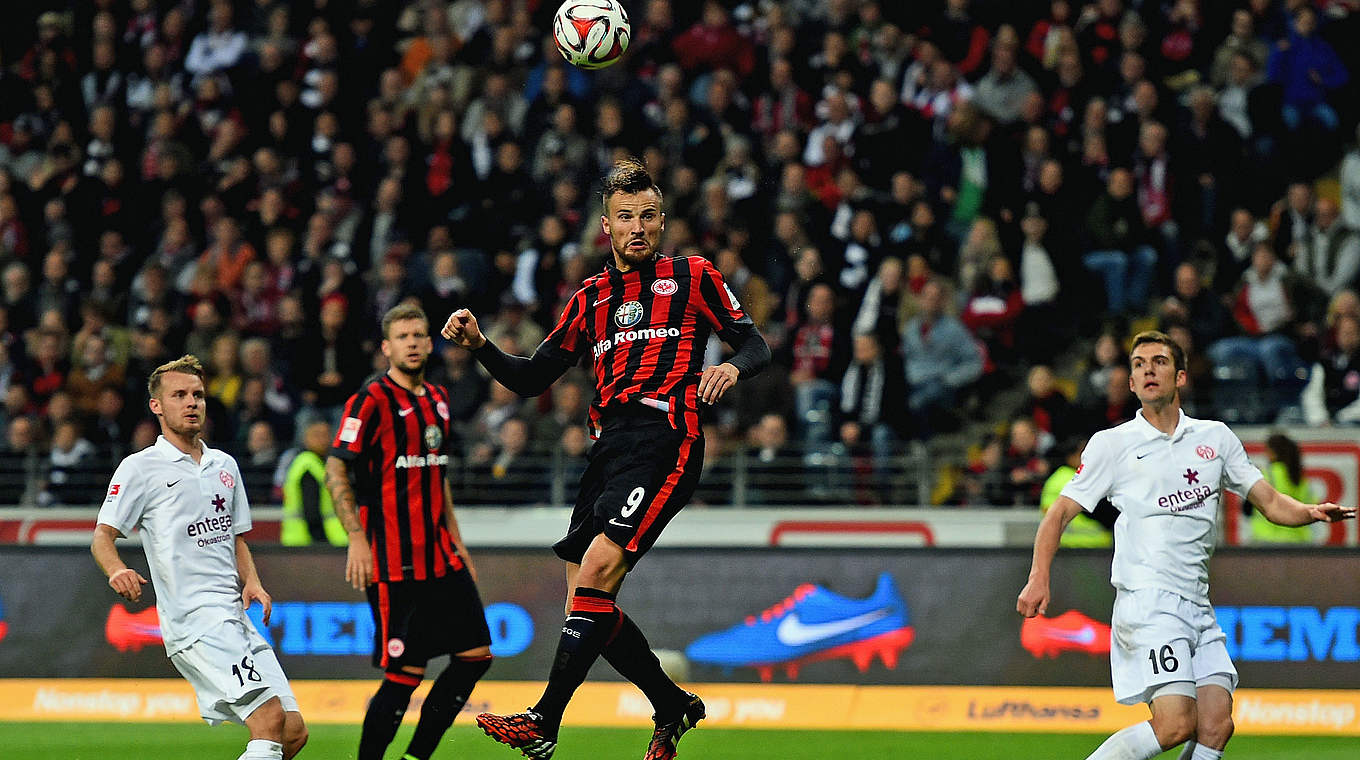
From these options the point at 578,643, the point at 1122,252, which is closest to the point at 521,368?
the point at 578,643

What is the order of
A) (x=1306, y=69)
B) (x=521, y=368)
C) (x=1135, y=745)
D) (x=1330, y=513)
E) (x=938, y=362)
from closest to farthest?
(x=1330, y=513) < (x=1135, y=745) < (x=521, y=368) < (x=938, y=362) < (x=1306, y=69)

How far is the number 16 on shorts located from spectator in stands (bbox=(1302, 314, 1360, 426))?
→ 23.2 ft

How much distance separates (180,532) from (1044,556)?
3509 millimetres

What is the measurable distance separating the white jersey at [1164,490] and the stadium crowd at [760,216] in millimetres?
5956

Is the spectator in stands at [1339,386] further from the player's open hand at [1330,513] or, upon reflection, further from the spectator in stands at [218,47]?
the spectator in stands at [218,47]

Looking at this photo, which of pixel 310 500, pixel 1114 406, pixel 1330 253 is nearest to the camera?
pixel 310 500

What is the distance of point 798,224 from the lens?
585 inches

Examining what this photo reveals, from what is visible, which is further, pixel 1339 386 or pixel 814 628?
pixel 1339 386

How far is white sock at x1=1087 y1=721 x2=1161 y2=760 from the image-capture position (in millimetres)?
6793

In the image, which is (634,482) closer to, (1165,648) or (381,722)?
(381,722)

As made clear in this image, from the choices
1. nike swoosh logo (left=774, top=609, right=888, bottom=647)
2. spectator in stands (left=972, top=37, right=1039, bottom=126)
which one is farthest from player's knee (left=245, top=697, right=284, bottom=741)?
spectator in stands (left=972, top=37, right=1039, bottom=126)

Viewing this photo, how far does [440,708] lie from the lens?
811 centimetres

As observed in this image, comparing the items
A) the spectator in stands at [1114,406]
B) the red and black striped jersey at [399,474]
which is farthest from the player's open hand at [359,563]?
the spectator in stands at [1114,406]

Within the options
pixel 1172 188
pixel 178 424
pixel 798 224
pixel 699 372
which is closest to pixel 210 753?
pixel 178 424
